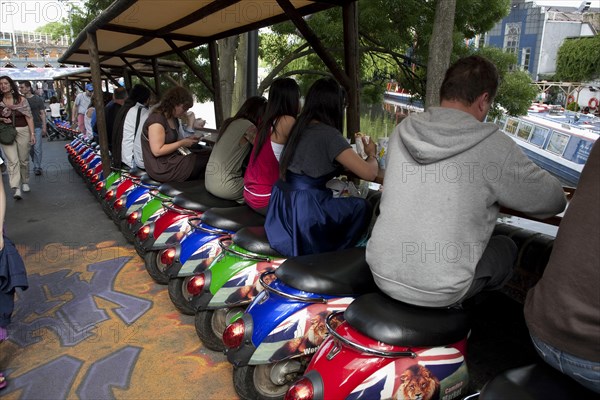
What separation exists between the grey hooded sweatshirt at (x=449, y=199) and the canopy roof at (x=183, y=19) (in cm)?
254

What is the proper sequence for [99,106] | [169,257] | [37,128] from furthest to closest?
[37,128] → [99,106] → [169,257]

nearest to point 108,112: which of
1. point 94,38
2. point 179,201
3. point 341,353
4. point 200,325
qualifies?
point 94,38

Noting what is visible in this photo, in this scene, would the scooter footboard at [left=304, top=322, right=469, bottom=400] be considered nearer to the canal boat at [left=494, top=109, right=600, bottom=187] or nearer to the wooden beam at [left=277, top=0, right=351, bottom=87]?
the wooden beam at [left=277, top=0, right=351, bottom=87]

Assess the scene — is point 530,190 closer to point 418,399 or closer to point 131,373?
point 418,399

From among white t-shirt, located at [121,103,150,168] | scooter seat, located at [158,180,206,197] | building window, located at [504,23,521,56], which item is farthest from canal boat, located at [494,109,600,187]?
building window, located at [504,23,521,56]

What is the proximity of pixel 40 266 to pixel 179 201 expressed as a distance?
1960mm

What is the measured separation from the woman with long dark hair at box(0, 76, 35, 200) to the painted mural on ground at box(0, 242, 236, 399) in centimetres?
377

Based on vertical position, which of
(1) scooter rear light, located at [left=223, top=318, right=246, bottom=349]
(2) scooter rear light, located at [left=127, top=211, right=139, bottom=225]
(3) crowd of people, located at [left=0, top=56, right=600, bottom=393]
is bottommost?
(2) scooter rear light, located at [left=127, top=211, right=139, bottom=225]

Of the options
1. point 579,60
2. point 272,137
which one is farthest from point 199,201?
point 579,60

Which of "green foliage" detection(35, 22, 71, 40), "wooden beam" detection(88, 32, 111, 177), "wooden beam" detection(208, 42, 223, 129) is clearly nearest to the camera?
"wooden beam" detection(88, 32, 111, 177)

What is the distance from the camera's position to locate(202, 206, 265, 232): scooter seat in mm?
3766

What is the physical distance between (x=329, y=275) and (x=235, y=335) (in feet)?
2.05

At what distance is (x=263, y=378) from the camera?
2.73 m

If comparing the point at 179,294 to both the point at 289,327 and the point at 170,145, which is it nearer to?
the point at 289,327
